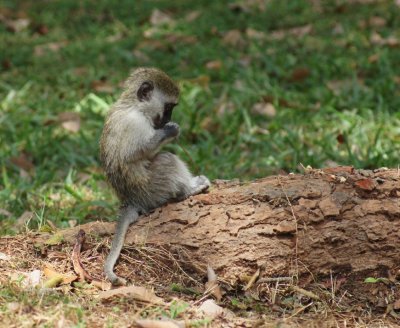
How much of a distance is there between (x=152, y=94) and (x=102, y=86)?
316 centimetres

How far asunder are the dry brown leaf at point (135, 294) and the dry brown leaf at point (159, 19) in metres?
6.53

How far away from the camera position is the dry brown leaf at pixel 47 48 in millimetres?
9258

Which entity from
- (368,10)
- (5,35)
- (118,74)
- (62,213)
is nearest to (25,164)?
(62,213)

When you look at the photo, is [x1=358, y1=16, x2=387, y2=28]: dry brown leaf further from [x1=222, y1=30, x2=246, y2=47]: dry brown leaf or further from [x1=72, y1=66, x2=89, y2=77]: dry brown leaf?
[x1=72, y1=66, x2=89, y2=77]: dry brown leaf

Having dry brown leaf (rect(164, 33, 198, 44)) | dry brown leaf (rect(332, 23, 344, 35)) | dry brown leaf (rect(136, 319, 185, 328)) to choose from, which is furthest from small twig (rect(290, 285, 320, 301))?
dry brown leaf (rect(332, 23, 344, 35))

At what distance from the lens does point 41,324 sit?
353 centimetres

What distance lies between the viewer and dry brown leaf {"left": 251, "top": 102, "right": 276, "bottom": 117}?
24.3 ft

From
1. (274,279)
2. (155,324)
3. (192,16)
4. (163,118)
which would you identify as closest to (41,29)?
(192,16)

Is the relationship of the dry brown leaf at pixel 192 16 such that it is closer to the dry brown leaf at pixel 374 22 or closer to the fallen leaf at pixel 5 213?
the dry brown leaf at pixel 374 22

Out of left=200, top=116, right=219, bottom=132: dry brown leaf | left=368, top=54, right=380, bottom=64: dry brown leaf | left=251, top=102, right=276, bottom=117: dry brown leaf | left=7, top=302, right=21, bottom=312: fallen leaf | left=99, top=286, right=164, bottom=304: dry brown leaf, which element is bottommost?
left=200, top=116, right=219, bottom=132: dry brown leaf

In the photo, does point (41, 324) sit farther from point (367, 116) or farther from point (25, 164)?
point (367, 116)

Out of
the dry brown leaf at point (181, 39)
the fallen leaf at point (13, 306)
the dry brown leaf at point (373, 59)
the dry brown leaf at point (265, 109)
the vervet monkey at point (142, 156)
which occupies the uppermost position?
the vervet monkey at point (142, 156)

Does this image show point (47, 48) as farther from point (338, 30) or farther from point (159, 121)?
point (159, 121)

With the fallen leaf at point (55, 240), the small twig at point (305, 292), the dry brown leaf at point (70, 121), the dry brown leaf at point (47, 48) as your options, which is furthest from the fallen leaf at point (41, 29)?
the small twig at point (305, 292)
